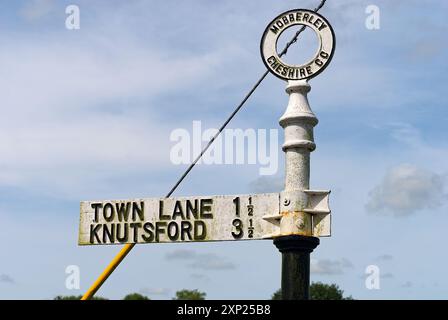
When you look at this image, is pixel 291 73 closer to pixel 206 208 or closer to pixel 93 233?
Result: pixel 206 208

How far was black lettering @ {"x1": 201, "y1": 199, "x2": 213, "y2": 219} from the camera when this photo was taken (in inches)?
517

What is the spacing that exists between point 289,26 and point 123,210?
4358 millimetres

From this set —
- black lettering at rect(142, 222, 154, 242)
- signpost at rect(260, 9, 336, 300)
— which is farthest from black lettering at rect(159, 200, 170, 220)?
signpost at rect(260, 9, 336, 300)

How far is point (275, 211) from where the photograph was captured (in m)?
12.6

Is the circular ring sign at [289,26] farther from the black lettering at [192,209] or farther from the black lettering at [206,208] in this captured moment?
the black lettering at [192,209]

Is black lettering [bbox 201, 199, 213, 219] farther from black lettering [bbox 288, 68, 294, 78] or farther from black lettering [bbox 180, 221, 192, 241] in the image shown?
black lettering [bbox 288, 68, 294, 78]

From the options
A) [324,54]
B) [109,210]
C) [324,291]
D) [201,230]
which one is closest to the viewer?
[324,54]

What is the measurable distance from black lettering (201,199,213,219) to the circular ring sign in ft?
8.11

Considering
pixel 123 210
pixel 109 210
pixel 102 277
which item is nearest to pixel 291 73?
pixel 123 210

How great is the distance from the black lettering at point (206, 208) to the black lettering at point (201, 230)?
119mm

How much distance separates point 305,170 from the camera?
12719 millimetres
